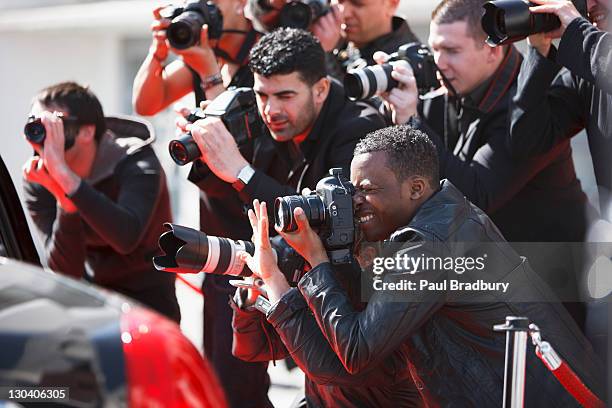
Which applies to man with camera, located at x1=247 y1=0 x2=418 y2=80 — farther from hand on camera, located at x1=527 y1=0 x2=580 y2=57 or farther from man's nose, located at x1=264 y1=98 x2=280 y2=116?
hand on camera, located at x1=527 y1=0 x2=580 y2=57

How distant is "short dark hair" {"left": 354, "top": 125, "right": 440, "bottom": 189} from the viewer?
2.80m

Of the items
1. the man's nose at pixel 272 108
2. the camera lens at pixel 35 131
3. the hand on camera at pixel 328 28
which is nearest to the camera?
the man's nose at pixel 272 108

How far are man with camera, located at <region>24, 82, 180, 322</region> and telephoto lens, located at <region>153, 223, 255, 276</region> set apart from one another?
3.48 feet

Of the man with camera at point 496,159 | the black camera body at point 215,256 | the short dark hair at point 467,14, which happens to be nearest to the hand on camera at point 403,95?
the man with camera at point 496,159

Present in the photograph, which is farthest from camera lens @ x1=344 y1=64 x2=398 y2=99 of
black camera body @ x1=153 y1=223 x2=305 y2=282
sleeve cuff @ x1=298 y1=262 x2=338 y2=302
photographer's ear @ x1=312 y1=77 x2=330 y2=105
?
sleeve cuff @ x1=298 y1=262 x2=338 y2=302

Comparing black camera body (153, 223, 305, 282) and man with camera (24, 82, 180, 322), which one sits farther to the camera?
man with camera (24, 82, 180, 322)

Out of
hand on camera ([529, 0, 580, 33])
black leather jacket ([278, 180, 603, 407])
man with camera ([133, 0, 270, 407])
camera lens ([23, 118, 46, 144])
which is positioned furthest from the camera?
camera lens ([23, 118, 46, 144])

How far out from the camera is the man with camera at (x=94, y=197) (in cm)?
407

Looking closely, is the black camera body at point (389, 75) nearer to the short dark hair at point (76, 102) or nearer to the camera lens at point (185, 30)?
the camera lens at point (185, 30)

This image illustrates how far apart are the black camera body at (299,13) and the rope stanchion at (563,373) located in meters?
2.23

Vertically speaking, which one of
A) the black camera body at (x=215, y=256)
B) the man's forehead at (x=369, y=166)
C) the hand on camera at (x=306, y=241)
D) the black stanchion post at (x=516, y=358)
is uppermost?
the man's forehead at (x=369, y=166)

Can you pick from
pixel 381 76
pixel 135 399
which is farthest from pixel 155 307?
pixel 135 399

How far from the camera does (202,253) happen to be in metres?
3.03

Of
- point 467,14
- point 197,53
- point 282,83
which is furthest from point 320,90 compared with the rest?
point 197,53
